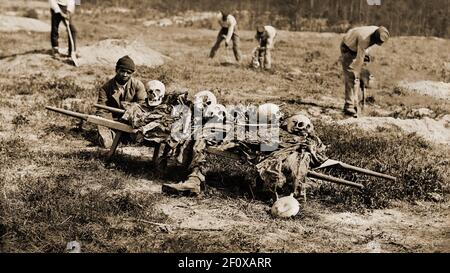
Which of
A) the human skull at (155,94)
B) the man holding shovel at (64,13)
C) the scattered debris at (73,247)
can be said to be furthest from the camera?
the man holding shovel at (64,13)

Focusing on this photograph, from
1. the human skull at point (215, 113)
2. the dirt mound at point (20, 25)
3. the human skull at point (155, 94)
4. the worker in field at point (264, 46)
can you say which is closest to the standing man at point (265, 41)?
the worker in field at point (264, 46)

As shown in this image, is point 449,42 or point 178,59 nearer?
point 178,59

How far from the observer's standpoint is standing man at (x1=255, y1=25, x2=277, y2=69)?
51.1 feet

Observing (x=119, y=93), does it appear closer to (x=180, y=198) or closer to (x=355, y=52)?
(x=180, y=198)

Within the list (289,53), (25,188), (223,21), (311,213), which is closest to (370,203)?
(311,213)

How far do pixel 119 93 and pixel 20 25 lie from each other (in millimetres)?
14398

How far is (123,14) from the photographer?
1125 inches

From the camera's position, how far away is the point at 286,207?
614cm

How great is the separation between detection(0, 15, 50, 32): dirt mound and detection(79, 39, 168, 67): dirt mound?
651 centimetres

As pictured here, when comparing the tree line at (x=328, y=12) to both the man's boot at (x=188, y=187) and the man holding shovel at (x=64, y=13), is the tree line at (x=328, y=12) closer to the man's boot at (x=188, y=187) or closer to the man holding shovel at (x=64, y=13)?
the man holding shovel at (x=64, y=13)

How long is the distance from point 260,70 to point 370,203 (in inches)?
370

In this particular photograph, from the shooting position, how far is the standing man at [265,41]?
15562mm

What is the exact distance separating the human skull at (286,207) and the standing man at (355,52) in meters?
5.29
